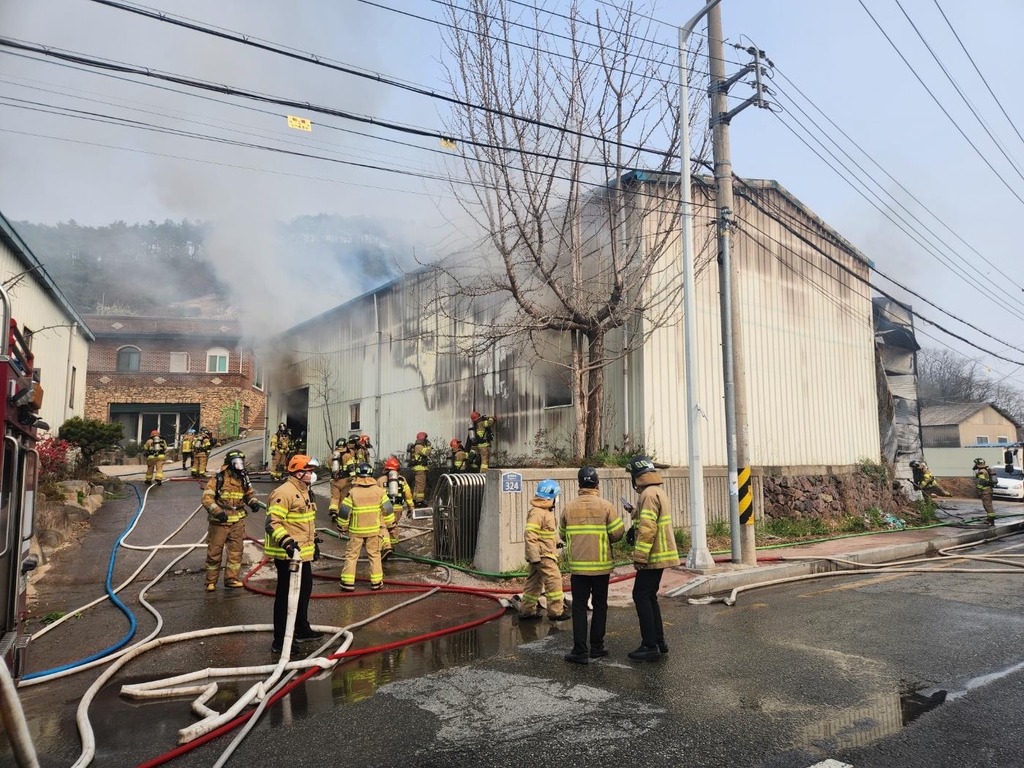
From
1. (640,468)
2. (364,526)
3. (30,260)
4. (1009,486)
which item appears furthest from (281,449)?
(1009,486)

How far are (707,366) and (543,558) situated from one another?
8290mm

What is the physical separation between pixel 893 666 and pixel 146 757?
16.8 ft

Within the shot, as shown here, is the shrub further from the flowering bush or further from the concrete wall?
the concrete wall

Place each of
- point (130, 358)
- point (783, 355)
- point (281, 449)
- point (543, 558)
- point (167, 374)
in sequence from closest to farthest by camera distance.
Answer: point (543, 558)
point (783, 355)
point (281, 449)
point (167, 374)
point (130, 358)

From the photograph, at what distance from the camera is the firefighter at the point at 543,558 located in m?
6.71

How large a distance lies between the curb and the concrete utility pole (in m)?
0.43

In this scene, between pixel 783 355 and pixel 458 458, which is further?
pixel 783 355

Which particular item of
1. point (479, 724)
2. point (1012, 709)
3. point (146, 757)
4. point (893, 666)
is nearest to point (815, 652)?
point (893, 666)

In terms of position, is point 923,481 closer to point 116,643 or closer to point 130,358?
point 116,643

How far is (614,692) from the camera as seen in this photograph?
15.1 ft

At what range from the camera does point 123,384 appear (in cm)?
3378

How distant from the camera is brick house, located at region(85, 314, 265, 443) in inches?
1335

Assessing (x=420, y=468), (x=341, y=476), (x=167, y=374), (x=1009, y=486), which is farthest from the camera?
(x=167, y=374)

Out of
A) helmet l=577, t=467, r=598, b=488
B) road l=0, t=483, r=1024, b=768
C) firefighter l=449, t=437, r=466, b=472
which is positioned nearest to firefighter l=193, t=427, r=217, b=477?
firefighter l=449, t=437, r=466, b=472
